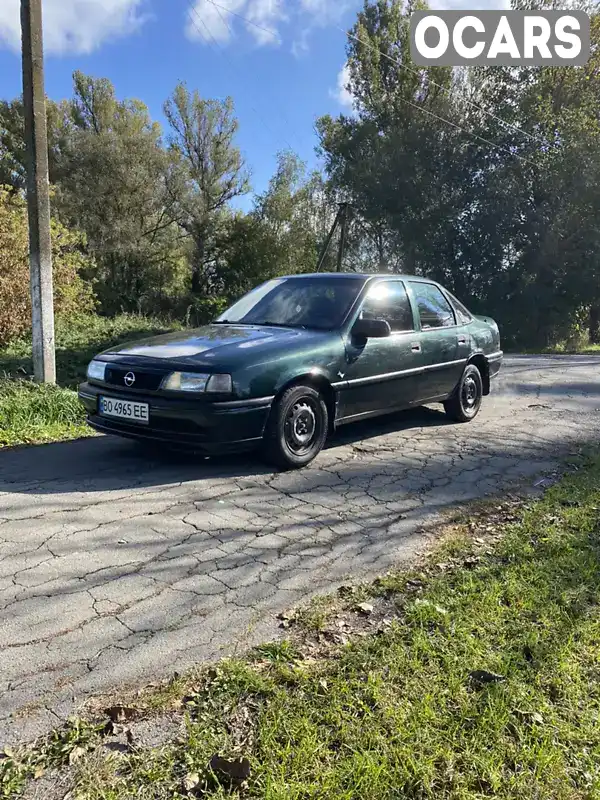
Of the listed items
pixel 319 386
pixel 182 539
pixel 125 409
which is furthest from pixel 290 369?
pixel 182 539

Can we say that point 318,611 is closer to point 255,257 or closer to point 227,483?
point 227,483

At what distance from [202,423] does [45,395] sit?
3.18 meters

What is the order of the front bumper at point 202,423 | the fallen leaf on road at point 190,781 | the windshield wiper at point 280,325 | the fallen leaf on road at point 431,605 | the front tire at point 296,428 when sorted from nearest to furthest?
1. the fallen leaf on road at point 190,781
2. the fallen leaf on road at point 431,605
3. the front bumper at point 202,423
4. the front tire at point 296,428
5. the windshield wiper at point 280,325

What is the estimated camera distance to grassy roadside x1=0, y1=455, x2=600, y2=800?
1771 mm

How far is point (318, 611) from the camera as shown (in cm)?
274

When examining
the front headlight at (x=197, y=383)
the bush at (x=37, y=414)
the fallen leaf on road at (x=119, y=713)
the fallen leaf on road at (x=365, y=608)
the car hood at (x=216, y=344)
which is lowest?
the fallen leaf on road at (x=119, y=713)

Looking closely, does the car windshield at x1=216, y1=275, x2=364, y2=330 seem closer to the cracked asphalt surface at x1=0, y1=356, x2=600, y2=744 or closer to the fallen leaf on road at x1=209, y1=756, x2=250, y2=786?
the cracked asphalt surface at x1=0, y1=356, x2=600, y2=744

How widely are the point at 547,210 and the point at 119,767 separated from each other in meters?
24.6

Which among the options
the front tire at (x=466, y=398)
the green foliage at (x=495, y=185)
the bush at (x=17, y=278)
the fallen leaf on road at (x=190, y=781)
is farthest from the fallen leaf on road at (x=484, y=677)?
the green foliage at (x=495, y=185)

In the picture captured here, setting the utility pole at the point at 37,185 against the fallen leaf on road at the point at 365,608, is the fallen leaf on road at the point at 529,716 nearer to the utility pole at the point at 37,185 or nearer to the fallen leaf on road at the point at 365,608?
the fallen leaf on road at the point at 365,608

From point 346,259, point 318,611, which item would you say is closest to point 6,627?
point 318,611

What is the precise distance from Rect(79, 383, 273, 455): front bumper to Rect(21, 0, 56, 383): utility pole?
3.26 meters

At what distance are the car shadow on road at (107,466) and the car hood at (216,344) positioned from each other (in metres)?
0.81

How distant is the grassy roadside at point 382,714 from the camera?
177 cm
